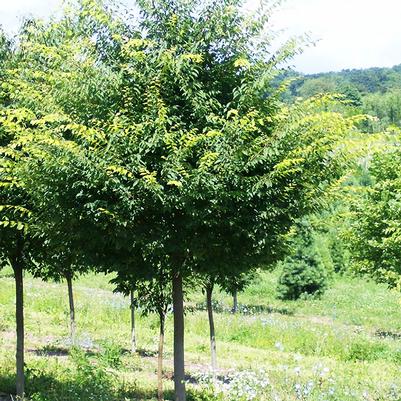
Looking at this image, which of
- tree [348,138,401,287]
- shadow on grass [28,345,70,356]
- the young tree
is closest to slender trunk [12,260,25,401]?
the young tree

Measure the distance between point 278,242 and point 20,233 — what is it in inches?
148

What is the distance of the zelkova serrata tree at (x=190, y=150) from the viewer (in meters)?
5.98

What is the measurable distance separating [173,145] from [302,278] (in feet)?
94.8

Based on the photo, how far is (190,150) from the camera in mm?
5977

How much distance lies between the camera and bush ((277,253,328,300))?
33531mm

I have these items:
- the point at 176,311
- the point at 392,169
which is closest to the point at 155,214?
the point at 176,311

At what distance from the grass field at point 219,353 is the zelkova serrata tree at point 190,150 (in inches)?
95.3

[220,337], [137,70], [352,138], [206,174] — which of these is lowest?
[220,337]

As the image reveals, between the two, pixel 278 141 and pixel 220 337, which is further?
pixel 220 337

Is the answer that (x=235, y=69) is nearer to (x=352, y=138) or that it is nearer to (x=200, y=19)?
(x=200, y=19)

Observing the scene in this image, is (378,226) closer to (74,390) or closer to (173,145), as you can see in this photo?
(74,390)

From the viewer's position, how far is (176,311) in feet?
24.2

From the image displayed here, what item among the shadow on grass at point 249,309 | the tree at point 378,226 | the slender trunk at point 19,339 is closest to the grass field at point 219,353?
the shadow on grass at point 249,309

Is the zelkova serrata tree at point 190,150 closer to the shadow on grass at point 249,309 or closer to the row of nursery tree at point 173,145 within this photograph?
the row of nursery tree at point 173,145
